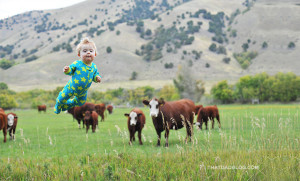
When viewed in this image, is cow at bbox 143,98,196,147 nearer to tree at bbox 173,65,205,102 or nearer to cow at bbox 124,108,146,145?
cow at bbox 124,108,146,145

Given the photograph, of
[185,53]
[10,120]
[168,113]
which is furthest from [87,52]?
[185,53]

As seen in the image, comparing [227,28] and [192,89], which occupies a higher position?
[227,28]

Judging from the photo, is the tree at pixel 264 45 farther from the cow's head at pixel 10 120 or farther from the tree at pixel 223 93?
the cow's head at pixel 10 120

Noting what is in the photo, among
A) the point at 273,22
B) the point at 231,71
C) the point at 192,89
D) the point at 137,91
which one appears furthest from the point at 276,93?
the point at 273,22

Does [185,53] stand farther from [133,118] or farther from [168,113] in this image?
[168,113]

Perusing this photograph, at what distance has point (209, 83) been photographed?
106 meters

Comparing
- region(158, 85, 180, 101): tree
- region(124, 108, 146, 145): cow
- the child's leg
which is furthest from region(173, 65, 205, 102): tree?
the child's leg

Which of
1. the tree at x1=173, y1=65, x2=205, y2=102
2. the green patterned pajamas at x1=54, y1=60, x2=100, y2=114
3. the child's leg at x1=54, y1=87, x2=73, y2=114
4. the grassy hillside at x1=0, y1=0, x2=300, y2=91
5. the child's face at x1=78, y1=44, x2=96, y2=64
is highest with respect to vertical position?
the grassy hillside at x1=0, y1=0, x2=300, y2=91

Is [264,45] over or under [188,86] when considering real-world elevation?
over

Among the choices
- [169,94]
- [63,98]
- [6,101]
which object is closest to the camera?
[63,98]

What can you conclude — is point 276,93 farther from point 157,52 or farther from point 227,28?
point 227,28

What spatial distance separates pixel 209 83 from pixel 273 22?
85.2m

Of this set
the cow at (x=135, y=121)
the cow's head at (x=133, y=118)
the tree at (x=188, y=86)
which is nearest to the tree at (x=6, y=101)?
the tree at (x=188, y=86)

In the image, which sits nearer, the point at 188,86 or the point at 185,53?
the point at 188,86
